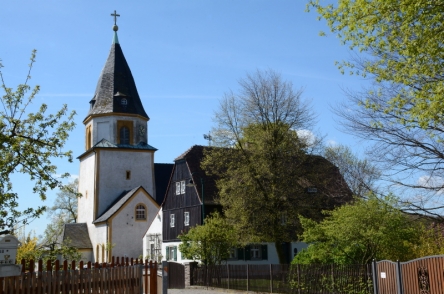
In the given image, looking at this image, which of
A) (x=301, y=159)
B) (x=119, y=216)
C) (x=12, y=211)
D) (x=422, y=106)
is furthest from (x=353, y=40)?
(x=119, y=216)

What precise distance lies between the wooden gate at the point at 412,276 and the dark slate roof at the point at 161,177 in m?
47.8

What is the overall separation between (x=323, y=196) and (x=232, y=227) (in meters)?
5.58

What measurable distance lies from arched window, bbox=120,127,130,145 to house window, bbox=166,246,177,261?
18246mm

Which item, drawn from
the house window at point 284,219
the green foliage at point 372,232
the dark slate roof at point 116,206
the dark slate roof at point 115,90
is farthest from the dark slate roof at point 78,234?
the green foliage at point 372,232

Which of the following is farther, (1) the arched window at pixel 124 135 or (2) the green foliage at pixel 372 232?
(1) the arched window at pixel 124 135

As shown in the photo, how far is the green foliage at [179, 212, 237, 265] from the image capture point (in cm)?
3338

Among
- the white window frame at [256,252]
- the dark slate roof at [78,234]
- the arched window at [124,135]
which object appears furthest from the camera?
the arched window at [124,135]

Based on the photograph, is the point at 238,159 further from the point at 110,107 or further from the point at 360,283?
the point at 110,107

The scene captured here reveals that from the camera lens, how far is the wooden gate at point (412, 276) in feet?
51.9

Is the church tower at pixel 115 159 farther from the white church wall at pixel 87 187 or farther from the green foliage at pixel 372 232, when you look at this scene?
the green foliage at pixel 372 232

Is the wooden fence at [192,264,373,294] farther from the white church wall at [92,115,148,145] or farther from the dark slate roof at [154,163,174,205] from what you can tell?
the dark slate roof at [154,163,174,205]

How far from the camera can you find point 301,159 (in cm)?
3334

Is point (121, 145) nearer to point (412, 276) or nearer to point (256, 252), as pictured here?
point (256, 252)

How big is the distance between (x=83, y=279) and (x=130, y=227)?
1633 inches
